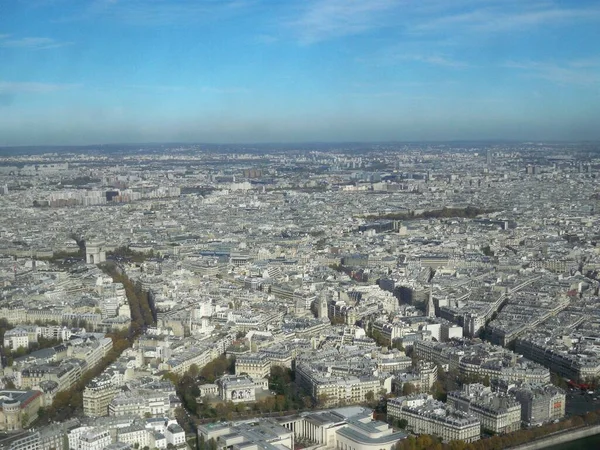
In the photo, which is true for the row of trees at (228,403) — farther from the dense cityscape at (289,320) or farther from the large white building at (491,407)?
the large white building at (491,407)

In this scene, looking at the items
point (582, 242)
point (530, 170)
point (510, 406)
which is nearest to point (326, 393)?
point (510, 406)

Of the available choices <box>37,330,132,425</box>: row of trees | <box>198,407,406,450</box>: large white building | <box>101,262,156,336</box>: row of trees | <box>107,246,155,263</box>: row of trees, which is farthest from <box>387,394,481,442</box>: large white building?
<box>107,246,155,263</box>: row of trees

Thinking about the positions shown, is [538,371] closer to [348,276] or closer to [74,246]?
[348,276]

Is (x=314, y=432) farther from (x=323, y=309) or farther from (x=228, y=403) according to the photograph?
(x=323, y=309)

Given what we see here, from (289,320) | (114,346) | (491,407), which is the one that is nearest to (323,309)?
(289,320)

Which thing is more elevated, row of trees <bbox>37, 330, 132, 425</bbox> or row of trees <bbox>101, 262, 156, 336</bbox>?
row of trees <bbox>101, 262, 156, 336</bbox>

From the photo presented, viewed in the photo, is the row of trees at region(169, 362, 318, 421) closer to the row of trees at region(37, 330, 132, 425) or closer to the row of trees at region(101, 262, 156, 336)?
the row of trees at region(37, 330, 132, 425)
